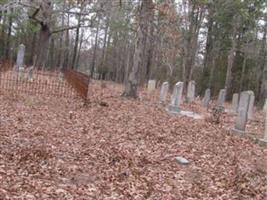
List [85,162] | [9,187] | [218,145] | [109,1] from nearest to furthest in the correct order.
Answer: [9,187]
[85,162]
[218,145]
[109,1]

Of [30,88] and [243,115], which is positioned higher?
[243,115]

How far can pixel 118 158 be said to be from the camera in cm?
685

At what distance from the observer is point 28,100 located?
12.6m

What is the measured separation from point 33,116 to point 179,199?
18.9ft

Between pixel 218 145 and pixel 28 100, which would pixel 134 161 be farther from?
pixel 28 100

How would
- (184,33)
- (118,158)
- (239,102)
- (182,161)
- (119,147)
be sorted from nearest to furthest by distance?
(118,158) → (182,161) → (119,147) → (239,102) → (184,33)

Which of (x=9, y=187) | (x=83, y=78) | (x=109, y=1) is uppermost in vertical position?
(x=109, y=1)

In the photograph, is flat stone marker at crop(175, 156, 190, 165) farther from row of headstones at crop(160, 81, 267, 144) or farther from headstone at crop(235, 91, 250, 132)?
headstone at crop(235, 91, 250, 132)

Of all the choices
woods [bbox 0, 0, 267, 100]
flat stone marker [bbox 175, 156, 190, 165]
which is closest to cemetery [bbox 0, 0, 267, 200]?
flat stone marker [bbox 175, 156, 190, 165]

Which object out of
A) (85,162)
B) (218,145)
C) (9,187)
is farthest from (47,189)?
(218,145)

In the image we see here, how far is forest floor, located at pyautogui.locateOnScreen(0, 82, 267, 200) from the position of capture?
5.47 metres

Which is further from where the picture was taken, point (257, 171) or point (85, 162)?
point (257, 171)

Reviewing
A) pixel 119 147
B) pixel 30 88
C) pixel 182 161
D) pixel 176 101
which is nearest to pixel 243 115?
pixel 176 101

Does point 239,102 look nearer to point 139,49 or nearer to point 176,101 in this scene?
point 176,101
